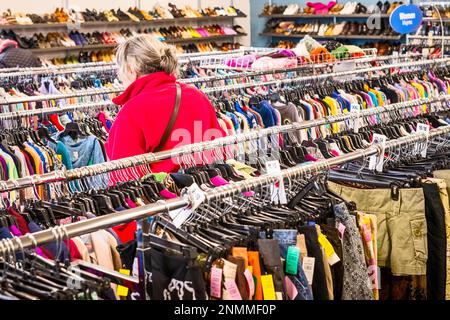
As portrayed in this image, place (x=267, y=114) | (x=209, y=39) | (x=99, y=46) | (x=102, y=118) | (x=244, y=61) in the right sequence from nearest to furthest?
(x=102, y=118) < (x=267, y=114) < (x=244, y=61) < (x=99, y=46) < (x=209, y=39)

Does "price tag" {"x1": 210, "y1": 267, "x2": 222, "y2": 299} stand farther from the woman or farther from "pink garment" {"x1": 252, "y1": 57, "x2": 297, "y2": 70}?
"pink garment" {"x1": 252, "y1": 57, "x2": 297, "y2": 70}

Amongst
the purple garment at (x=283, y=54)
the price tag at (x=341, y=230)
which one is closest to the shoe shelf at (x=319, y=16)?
the purple garment at (x=283, y=54)

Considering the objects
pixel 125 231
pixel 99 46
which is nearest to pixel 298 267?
pixel 125 231

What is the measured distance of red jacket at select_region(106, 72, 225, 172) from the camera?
2854mm

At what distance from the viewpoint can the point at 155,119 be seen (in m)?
2.92

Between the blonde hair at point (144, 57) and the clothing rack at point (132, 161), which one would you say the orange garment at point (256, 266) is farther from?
the blonde hair at point (144, 57)

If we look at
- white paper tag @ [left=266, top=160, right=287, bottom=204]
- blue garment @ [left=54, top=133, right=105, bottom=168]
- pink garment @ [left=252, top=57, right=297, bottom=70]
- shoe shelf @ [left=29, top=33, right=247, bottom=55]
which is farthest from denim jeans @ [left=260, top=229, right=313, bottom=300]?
shoe shelf @ [left=29, top=33, right=247, bottom=55]

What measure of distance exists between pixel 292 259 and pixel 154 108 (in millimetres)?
1346

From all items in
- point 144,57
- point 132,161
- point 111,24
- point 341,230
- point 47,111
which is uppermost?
point 111,24

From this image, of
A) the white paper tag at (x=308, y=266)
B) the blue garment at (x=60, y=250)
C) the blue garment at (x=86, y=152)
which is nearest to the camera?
the blue garment at (x=60, y=250)

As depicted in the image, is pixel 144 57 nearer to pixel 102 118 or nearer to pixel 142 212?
pixel 102 118

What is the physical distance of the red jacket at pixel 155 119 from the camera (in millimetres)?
2854

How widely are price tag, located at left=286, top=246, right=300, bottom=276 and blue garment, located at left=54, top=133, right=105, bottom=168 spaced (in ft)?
5.68

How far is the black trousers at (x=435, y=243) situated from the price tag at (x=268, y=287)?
Result: 70cm
